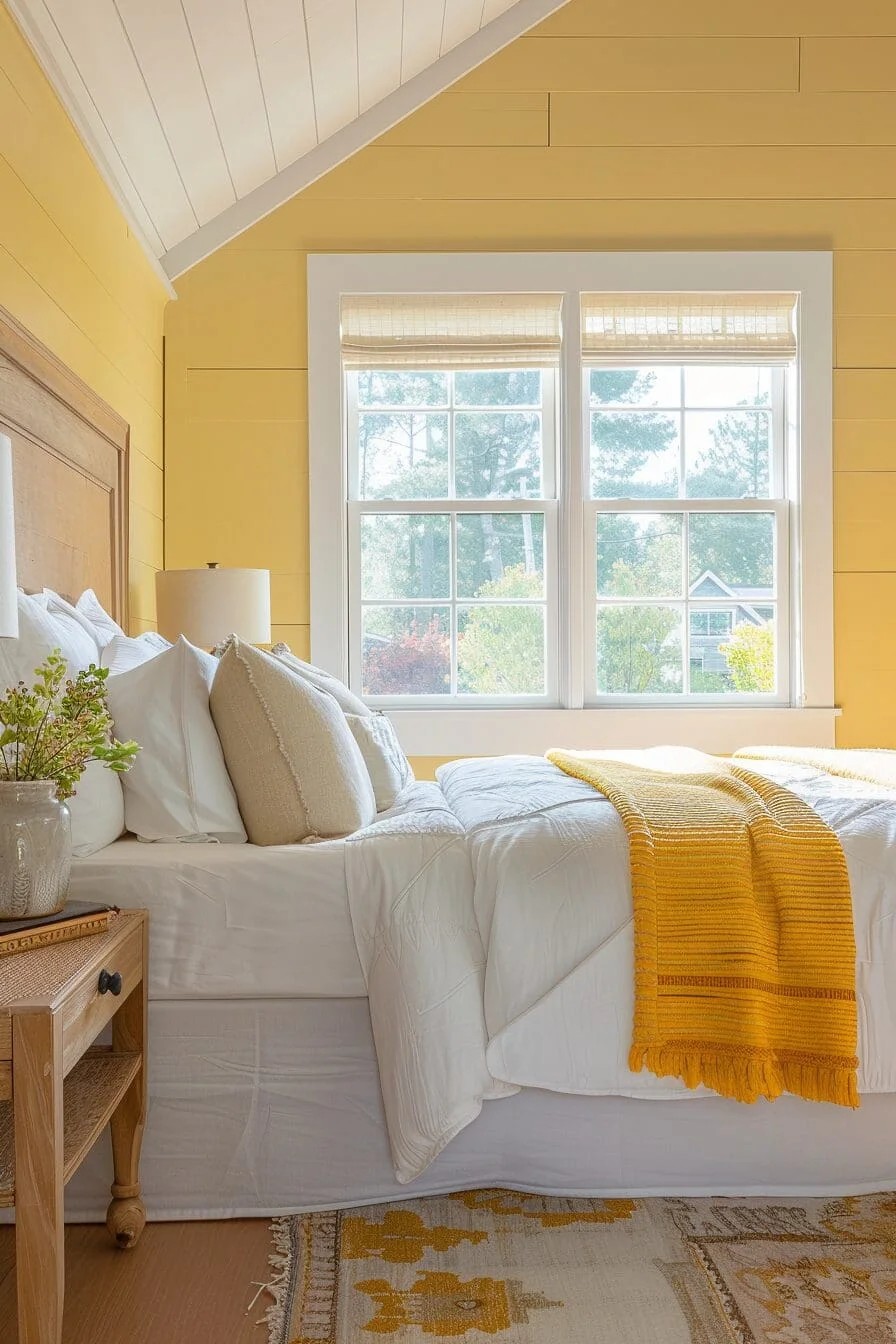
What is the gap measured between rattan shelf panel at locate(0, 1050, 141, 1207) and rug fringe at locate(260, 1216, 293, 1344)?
38cm

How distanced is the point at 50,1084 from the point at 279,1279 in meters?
0.67

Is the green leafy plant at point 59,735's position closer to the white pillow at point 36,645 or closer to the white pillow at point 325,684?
the white pillow at point 36,645

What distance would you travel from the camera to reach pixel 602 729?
188 inches

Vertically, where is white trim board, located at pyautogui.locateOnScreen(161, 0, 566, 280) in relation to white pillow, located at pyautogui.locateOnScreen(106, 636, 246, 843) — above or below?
above

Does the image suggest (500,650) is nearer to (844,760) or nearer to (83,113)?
(844,760)

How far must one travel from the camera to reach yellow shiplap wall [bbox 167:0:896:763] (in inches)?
187

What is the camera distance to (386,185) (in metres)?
Answer: 4.76

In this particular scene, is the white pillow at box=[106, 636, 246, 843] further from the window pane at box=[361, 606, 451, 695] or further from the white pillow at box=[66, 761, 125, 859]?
the window pane at box=[361, 606, 451, 695]

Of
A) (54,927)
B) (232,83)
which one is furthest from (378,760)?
(232,83)

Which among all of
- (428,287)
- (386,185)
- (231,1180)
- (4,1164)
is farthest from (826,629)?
(4,1164)

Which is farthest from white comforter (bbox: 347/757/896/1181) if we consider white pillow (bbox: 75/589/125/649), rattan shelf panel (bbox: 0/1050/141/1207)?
white pillow (bbox: 75/589/125/649)

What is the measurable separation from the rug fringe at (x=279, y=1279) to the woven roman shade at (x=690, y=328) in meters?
3.69

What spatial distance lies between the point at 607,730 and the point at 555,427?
128 centimetres

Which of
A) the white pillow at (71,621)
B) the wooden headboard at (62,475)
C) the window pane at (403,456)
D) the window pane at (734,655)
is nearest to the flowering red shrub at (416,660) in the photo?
the window pane at (403,456)
